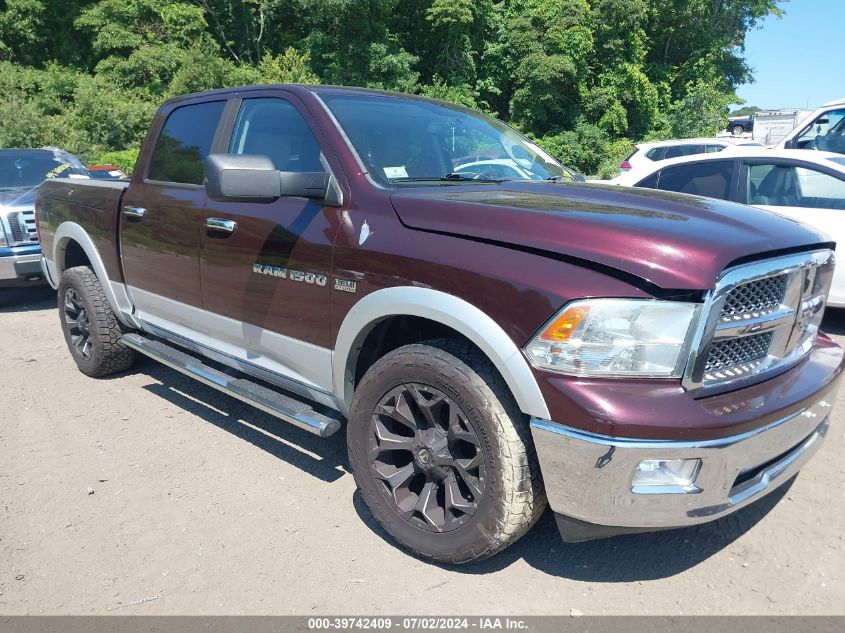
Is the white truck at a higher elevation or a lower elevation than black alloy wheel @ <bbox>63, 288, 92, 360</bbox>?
higher

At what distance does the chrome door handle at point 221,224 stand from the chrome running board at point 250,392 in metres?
0.82

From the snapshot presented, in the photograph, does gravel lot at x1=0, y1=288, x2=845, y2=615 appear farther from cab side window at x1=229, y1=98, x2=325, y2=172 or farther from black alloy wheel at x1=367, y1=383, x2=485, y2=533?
cab side window at x1=229, y1=98, x2=325, y2=172

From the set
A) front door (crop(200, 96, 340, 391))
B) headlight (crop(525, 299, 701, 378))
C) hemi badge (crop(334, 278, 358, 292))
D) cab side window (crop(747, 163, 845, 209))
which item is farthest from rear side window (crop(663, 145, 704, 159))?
headlight (crop(525, 299, 701, 378))

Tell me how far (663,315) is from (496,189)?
1161 mm

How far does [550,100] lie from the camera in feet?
97.0

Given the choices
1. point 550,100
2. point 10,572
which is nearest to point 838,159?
point 10,572

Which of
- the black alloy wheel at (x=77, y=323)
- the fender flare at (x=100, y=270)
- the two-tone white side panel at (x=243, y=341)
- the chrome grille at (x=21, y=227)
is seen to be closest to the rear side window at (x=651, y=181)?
the two-tone white side panel at (x=243, y=341)

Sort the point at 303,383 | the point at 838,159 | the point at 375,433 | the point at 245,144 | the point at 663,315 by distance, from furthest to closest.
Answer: the point at 838,159, the point at 245,144, the point at 303,383, the point at 375,433, the point at 663,315

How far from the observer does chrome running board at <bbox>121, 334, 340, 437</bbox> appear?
9.95ft

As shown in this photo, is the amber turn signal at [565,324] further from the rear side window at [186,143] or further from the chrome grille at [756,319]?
the rear side window at [186,143]

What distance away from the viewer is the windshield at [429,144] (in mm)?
3146

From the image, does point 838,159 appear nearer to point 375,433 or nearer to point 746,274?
point 746,274

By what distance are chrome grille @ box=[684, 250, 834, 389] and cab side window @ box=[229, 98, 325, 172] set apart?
1.85m

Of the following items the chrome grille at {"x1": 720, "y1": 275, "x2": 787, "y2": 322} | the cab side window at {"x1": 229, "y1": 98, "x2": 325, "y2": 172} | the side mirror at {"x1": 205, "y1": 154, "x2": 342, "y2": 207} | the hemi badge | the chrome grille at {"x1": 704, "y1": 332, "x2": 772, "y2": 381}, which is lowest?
the chrome grille at {"x1": 704, "y1": 332, "x2": 772, "y2": 381}
